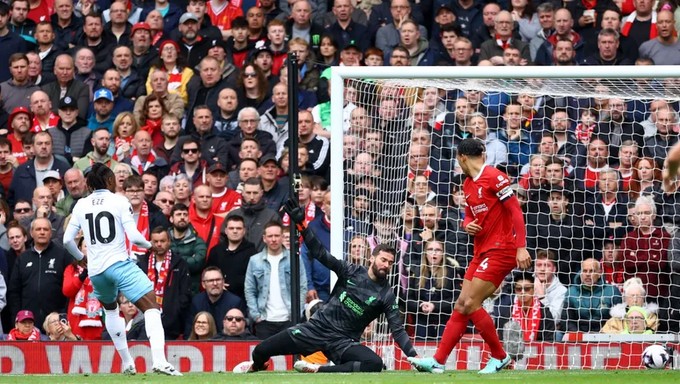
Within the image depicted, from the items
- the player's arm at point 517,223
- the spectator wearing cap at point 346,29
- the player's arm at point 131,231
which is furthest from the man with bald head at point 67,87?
the player's arm at point 517,223

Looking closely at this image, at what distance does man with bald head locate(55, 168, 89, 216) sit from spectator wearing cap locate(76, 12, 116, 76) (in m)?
2.82

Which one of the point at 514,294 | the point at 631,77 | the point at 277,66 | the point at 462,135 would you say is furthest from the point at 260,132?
the point at 631,77

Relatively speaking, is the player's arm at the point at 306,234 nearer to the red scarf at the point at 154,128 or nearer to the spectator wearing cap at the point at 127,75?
the red scarf at the point at 154,128

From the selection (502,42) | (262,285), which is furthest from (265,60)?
(262,285)

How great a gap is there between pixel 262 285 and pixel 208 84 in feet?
13.6

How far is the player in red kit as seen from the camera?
12.9m

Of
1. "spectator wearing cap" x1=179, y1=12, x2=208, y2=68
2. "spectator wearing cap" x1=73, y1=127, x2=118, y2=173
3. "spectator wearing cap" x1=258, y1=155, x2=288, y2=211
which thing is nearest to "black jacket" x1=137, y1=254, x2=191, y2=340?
"spectator wearing cap" x1=258, y1=155, x2=288, y2=211

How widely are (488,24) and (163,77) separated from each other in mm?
4398

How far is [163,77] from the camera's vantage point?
62.0 ft

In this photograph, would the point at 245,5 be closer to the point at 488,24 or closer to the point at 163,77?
the point at 163,77

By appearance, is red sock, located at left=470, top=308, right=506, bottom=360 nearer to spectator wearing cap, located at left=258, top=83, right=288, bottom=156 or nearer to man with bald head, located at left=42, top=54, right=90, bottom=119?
spectator wearing cap, located at left=258, top=83, right=288, bottom=156

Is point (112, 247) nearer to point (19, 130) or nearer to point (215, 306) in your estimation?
point (215, 306)

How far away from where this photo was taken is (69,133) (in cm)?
1902

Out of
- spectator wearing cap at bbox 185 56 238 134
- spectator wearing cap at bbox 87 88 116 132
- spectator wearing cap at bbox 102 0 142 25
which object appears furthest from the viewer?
spectator wearing cap at bbox 102 0 142 25
